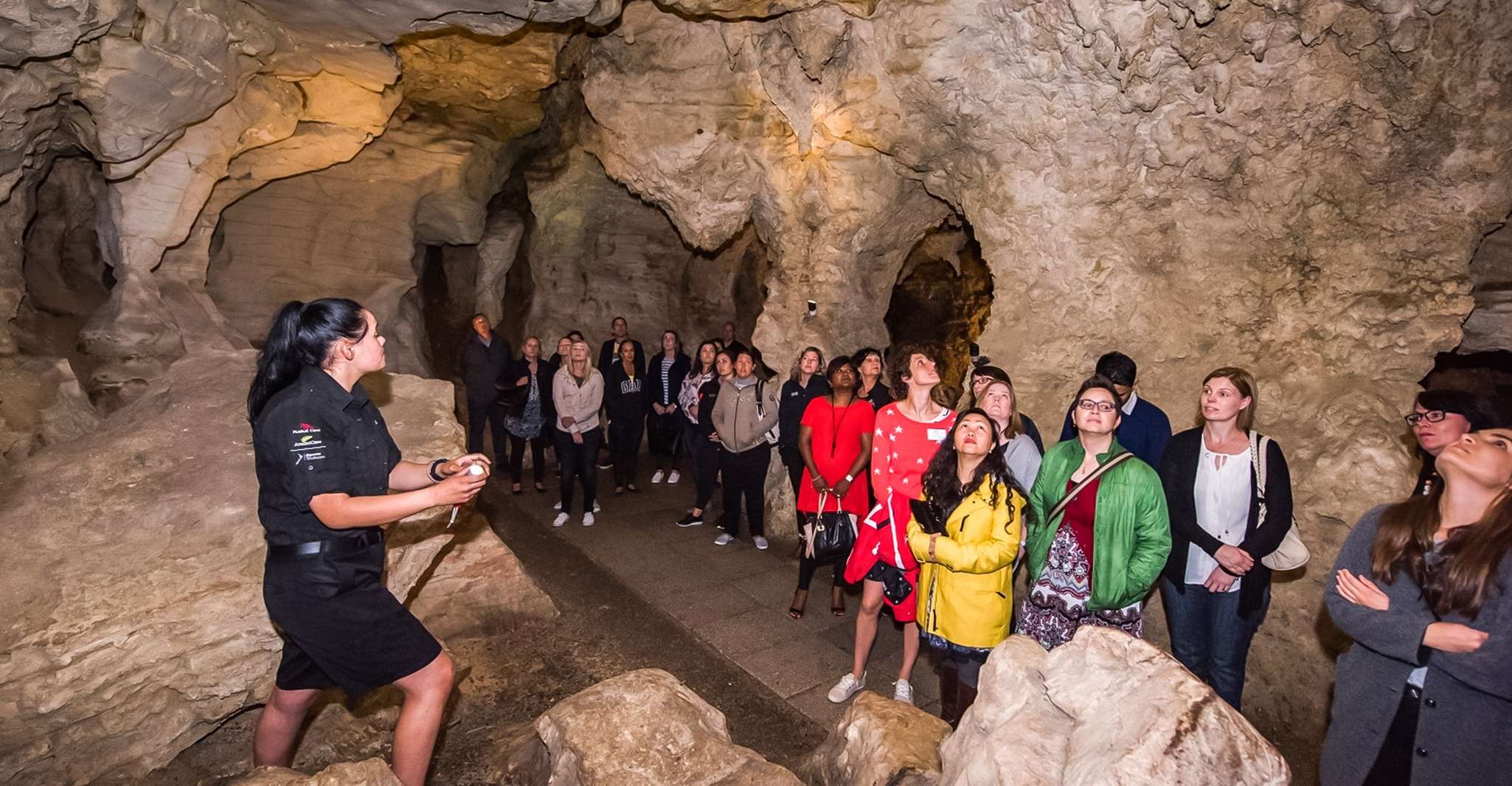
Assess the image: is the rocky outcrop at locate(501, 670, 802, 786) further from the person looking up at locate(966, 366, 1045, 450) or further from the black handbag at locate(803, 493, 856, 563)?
the person looking up at locate(966, 366, 1045, 450)

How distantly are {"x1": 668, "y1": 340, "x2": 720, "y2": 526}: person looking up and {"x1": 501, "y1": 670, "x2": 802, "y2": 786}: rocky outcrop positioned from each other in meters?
4.39

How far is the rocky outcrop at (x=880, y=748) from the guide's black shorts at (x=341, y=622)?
158 centimetres

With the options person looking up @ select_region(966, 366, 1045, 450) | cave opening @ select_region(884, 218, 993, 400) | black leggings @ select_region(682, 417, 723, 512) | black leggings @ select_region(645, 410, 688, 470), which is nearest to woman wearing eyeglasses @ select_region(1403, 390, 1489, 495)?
person looking up @ select_region(966, 366, 1045, 450)

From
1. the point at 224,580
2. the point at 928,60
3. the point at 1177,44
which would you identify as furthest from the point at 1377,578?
the point at 928,60

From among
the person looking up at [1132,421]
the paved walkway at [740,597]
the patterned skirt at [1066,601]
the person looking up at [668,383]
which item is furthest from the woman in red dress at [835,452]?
the person looking up at [668,383]

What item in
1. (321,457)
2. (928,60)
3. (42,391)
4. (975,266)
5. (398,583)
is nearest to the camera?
(321,457)

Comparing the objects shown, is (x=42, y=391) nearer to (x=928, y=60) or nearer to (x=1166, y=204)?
(x=928, y=60)

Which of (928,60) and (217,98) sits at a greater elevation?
(928,60)

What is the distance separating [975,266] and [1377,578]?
10.2 m

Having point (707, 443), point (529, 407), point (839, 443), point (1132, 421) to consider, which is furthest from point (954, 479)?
point (529, 407)

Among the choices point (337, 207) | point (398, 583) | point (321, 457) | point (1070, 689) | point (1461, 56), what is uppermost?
point (1461, 56)

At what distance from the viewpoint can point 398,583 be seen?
3.97 meters

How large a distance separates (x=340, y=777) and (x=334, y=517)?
2.61ft

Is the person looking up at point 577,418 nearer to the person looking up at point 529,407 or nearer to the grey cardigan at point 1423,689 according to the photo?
the person looking up at point 529,407
